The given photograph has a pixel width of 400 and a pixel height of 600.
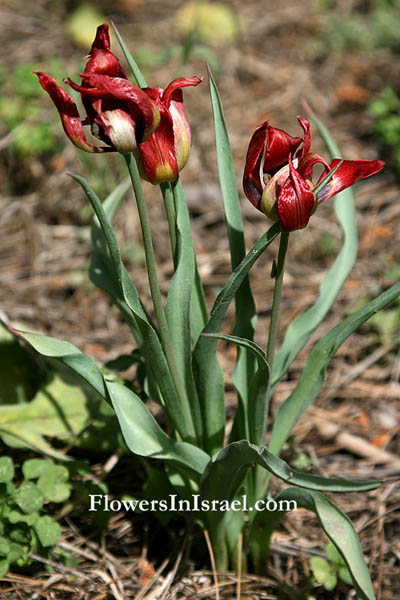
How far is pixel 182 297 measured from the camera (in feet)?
4.46

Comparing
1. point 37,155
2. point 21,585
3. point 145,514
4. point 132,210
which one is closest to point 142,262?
point 132,210

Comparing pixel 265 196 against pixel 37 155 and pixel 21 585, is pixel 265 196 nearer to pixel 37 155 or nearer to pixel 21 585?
pixel 21 585

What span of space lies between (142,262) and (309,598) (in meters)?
1.54

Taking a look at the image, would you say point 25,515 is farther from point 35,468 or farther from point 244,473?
point 244,473

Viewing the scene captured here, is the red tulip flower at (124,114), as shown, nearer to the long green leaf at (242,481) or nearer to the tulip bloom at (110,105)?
the tulip bloom at (110,105)

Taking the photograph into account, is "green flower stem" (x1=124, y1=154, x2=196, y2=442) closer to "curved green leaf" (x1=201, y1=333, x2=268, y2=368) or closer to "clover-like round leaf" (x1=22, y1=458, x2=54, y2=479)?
"curved green leaf" (x1=201, y1=333, x2=268, y2=368)

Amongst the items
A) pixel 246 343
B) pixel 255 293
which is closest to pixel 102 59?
pixel 246 343

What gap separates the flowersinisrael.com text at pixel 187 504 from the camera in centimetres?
141

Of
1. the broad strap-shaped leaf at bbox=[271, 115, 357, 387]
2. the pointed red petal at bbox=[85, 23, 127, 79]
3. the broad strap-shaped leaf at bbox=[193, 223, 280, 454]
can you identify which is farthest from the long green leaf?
the pointed red petal at bbox=[85, 23, 127, 79]

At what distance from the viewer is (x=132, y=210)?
278cm

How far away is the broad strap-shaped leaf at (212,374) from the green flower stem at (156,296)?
0.13 feet

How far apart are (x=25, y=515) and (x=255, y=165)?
920mm

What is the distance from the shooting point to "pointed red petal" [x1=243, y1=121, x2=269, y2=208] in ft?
3.57

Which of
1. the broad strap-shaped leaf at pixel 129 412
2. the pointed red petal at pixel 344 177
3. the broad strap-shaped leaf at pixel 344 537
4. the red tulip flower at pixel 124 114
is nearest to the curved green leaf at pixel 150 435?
the broad strap-shaped leaf at pixel 129 412
